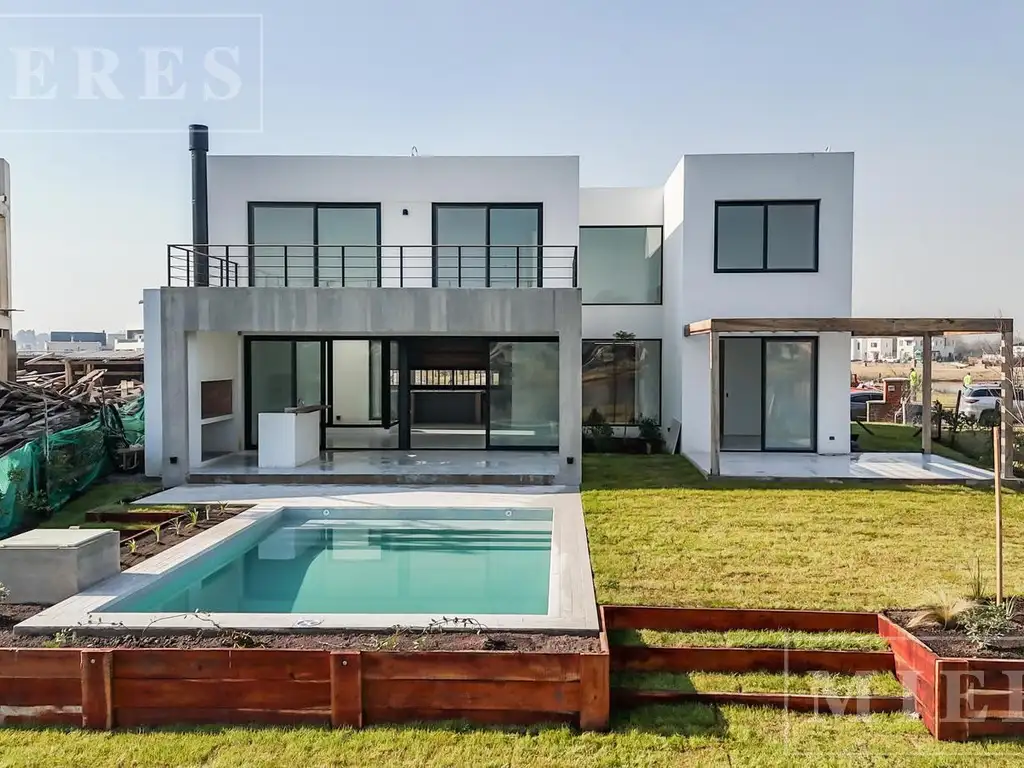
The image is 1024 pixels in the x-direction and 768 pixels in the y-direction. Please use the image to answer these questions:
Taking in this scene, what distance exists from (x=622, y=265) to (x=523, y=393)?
4455 millimetres

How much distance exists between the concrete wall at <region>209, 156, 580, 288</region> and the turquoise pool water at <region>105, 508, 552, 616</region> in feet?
20.8

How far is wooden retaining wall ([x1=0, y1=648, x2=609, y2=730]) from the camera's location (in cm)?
475

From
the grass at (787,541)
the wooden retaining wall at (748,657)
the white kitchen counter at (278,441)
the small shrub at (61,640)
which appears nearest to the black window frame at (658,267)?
the grass at (787,541)

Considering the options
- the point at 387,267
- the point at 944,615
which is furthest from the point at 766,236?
the point at 944,615

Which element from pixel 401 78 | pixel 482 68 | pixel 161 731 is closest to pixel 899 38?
pixel 482 68

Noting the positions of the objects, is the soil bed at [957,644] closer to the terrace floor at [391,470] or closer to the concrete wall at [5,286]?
the terrace floor at [391,470]

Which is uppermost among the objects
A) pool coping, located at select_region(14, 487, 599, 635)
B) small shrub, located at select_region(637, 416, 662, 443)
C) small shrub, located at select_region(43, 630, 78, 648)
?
small shrub, located at select_region(637, 416, 662, 443)

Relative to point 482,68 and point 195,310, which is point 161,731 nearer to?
point 195,310

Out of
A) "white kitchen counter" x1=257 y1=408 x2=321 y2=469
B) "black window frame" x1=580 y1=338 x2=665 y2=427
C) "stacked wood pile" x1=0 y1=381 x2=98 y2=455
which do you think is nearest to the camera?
"stacked wood pile" x1=0 y1=381 x2=98 y2=455

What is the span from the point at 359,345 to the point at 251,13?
6.63 meters

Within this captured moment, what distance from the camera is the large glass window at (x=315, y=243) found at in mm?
15047

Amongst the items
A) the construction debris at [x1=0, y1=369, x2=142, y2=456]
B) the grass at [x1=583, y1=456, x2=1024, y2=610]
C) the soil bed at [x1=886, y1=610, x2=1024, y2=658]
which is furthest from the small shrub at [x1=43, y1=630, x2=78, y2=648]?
the construction debris at [x1=0, y1=369, x2=142, y2=456]

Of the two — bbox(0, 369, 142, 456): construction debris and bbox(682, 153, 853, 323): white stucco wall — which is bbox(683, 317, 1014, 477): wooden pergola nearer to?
bbox(682, 153, 853, 323): white stucco wall

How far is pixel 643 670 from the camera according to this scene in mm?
5402
